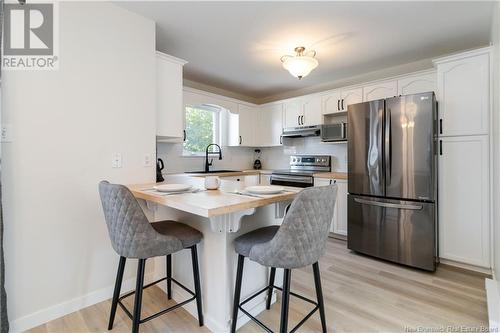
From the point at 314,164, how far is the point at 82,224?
3.34 m

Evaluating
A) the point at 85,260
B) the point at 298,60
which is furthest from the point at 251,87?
the point at 85,260

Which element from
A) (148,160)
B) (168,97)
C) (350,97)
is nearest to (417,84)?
(350,97)

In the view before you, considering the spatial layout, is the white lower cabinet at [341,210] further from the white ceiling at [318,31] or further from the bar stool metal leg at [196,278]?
the bar stool metal leg at [196,278]

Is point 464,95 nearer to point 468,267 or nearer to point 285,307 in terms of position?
point 468,267

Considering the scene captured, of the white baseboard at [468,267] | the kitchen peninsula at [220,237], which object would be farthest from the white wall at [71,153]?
the white baseboard at [468,267]

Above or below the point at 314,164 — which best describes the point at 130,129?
above

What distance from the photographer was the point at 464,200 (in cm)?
242

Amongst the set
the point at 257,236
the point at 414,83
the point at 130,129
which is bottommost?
the point at 257,236

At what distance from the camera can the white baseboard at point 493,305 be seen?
1.37 metres

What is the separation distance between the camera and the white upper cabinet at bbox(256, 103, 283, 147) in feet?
14.4

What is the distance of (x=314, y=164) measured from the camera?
13.6 ft

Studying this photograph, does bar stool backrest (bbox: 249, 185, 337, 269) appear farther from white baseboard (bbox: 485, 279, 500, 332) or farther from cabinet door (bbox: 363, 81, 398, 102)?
cabinet door (bbox: 363, 81, 398, 102)

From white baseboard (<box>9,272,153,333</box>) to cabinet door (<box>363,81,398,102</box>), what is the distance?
11.4 feet

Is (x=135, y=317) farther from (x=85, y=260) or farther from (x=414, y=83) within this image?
(x=414, y=83)
